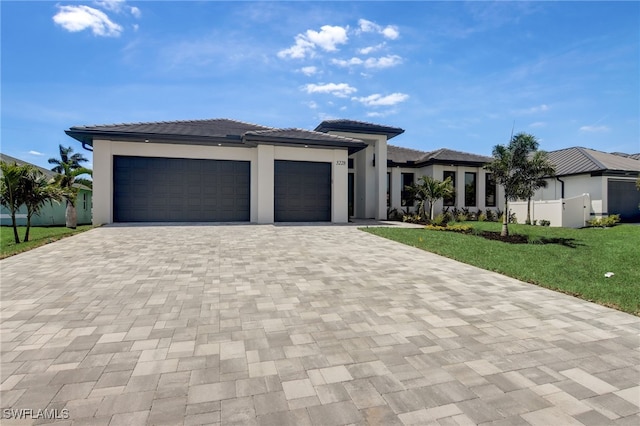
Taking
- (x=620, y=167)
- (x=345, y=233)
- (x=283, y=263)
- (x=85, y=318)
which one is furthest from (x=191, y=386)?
(x=620, y=167)

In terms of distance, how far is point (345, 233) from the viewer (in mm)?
12562

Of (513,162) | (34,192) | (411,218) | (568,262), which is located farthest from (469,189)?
(34,192)

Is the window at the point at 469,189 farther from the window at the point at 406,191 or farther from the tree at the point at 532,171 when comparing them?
the tree at the point at 532,171

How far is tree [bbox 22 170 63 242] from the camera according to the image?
10703 millimetres

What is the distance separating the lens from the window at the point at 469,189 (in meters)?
22.9

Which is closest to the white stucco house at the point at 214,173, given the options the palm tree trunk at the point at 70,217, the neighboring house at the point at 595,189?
the palm tree trunk at the point at 70,217

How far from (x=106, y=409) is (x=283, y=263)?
491cm

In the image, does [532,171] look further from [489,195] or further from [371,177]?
[489,195]

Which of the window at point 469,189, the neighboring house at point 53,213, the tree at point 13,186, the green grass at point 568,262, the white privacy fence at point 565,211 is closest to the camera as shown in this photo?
the green grass at point 568,262

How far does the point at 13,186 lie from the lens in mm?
10453

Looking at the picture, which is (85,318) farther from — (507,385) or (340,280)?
(507,385)

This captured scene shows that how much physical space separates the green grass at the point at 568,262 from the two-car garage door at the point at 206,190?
619cm

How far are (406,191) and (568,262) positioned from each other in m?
15.4

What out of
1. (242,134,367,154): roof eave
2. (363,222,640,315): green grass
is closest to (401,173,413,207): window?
(242,134,367,154): roof eave
